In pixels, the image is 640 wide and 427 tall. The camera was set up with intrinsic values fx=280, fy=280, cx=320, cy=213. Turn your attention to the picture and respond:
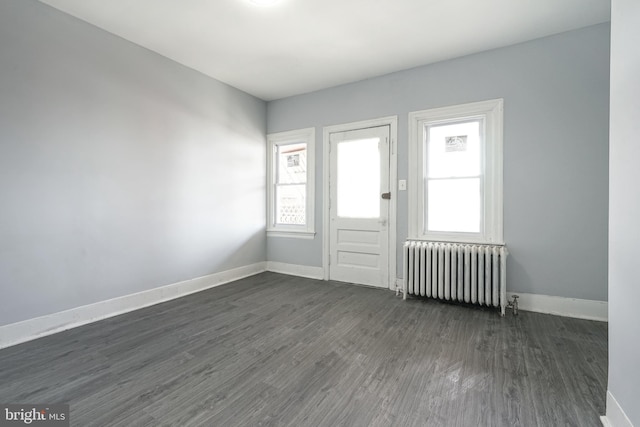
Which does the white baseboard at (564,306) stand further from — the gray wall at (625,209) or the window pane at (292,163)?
the window pane at (292,163)

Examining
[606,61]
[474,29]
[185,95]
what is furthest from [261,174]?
[606,61]

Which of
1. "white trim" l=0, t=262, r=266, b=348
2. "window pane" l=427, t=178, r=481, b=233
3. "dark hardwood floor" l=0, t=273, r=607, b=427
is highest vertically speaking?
"window pane" l=427, t=178, r=481, b=233

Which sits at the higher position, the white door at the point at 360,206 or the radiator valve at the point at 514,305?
the white door at the point at 360,206

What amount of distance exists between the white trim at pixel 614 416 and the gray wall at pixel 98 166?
388cm

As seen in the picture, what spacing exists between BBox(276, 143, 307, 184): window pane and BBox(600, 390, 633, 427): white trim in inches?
154

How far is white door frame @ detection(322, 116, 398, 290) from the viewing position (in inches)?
148

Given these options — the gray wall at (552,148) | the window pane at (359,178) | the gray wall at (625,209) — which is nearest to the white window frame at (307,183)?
the window pane at (359,178)

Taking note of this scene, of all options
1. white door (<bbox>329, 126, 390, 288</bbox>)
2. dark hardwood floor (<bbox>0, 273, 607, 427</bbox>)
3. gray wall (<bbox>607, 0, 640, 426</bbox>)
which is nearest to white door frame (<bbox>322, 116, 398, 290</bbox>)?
white door (<bbox>329, 126, 390, 288</bbox>)

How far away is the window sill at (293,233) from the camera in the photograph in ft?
14.7

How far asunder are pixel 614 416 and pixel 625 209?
1.01 metres

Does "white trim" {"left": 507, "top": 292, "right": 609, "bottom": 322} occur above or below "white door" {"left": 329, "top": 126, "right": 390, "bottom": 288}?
below

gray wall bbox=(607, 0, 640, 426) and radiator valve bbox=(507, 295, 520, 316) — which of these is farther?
radiator valve bbox=(507, 295, 520, 316)

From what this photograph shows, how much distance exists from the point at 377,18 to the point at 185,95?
2.49 meters

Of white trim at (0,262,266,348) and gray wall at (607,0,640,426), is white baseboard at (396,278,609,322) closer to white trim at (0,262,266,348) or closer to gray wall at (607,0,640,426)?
gray wall at (607,0,640,426)
